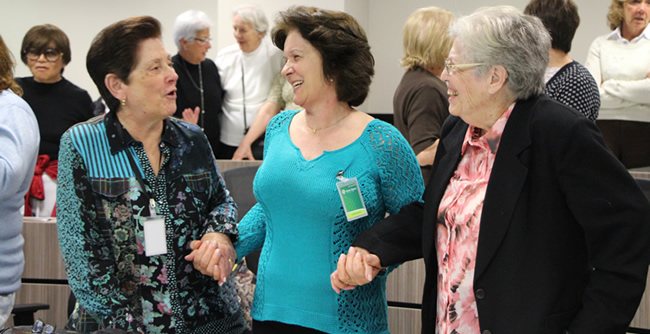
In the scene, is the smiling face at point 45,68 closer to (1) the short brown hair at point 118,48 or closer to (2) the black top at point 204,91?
(2) the black top at point 204,91

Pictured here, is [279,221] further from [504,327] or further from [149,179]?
[504,327]

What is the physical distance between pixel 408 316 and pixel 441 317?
1402mm

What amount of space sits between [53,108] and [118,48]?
8.92 ft

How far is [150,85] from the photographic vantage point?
2020 millimetres

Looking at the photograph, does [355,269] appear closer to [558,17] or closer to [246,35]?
[558,17]

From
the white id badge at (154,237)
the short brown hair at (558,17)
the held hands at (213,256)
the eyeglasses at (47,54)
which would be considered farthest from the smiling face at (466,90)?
the eyeglasses at (47,54)

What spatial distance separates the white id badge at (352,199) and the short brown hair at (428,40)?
1.54 metres

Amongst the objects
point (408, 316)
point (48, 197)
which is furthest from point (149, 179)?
point (48, 197)

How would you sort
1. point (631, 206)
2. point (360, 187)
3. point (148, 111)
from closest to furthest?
point (631, 206) < point (360, 187) < point (148, 111)

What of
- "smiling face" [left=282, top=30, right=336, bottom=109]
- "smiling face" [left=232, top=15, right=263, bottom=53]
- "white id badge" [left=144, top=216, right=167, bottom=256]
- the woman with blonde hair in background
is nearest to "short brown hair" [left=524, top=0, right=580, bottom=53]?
"smiling face" [left=282, top=30, right=336, bottom=109]

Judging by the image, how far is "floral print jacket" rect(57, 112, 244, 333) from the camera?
1.93m

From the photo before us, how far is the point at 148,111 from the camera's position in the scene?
2.03m

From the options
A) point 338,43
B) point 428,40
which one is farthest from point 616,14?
point 338,43

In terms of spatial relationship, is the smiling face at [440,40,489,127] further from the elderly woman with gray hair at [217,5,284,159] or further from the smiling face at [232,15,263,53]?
the smiling face at [232,15,263,53]
